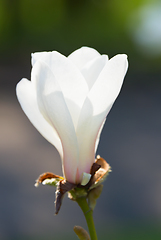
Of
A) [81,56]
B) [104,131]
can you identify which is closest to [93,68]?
[81,56]

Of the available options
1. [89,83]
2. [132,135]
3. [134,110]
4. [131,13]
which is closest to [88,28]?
[131,13]

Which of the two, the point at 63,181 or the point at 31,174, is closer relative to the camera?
the point at 63,181

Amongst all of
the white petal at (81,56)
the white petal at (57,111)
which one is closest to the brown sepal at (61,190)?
the white petal at (57,111)

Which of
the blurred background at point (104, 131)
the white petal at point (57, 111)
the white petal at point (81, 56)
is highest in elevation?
the white petal at point (81, 56)

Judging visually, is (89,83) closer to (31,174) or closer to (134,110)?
(31,174)

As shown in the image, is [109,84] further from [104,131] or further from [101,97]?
[104,131]

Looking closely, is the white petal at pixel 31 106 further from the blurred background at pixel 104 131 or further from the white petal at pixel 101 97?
the blurred background at pixel 104 131

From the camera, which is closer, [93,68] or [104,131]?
[93,68]
